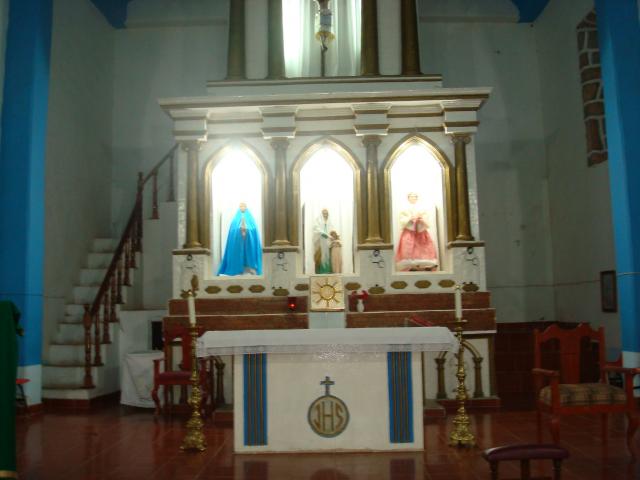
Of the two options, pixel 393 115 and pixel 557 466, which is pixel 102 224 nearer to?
pixel 393 115

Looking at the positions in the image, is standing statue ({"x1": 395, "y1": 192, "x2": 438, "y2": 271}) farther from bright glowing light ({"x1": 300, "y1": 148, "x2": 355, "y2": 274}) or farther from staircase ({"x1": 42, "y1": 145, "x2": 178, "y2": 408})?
staircase ({"x1": 42, "y1": 145, "x2": 178, "y2": 408})

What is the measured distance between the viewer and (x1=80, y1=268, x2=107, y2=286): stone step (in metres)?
10.7

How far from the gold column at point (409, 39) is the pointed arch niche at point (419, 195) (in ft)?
4.17

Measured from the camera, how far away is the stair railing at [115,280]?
895 cm

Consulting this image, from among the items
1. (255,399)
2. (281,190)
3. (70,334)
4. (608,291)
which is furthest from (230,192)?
(608,291)

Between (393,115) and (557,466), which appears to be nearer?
(557,466)

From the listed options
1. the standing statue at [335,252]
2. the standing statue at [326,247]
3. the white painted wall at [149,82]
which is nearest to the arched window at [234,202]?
the standing statue at [326,247]

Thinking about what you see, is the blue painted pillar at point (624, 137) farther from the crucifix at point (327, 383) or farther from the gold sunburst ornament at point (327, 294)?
the crucifix at point (327, 383)

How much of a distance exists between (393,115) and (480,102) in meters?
1.14

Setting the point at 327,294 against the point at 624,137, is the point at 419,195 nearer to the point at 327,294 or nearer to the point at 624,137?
the point at 327,294

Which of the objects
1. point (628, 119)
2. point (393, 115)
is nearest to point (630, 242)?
point (628, 119)

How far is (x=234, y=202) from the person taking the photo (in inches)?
378

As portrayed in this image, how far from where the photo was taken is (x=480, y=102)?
29.2 feet

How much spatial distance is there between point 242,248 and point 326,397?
3.74 m
